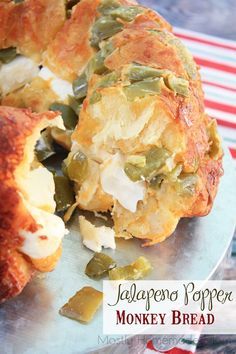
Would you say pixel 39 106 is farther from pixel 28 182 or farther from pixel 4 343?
pixel 4 343

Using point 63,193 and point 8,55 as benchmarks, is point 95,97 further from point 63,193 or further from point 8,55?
point 8,55

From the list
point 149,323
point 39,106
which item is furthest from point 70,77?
point 149,323

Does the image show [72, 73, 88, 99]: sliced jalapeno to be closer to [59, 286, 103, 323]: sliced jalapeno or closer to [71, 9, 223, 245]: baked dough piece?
[71, 9, 223, 245]: baked dough piece

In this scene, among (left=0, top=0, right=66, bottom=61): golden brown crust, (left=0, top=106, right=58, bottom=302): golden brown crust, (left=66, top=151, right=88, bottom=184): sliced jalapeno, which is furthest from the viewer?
(left=0, top=0, right=66, bottom=61): golden brown crust

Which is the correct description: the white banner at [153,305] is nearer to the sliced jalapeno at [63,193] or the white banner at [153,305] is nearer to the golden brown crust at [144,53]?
the sliced jalapeno at [63,193]

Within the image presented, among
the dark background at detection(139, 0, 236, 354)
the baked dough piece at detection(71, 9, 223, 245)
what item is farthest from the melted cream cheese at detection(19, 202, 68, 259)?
the dark background at detection(139, 0, 236, 354)

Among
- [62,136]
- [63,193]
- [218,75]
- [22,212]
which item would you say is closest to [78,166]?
[63,193]
